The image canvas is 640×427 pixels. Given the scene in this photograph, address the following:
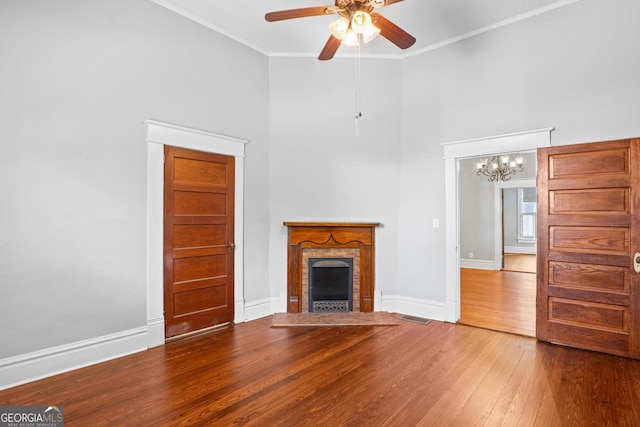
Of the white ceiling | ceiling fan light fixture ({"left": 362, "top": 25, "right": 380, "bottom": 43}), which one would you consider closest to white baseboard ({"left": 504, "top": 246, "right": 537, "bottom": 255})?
the white ceiling

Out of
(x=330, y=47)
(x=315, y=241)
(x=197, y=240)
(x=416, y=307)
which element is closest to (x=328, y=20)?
(x=330, y=47)

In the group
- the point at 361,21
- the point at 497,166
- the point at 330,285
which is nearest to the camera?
the point at 361,21

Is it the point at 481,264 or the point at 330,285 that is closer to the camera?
the point at 330,285

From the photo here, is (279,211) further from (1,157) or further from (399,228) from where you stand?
(1,157)

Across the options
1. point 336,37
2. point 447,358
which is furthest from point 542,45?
point 447,358

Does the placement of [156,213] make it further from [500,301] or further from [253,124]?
[500,301]

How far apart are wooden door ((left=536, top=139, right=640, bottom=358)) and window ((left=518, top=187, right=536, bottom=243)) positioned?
935 centimetres

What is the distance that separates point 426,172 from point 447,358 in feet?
7.69

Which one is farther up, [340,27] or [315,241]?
[340,27]

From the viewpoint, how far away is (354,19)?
2.54 m

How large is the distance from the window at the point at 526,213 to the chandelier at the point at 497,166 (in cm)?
463

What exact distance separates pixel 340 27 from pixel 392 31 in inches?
16.7

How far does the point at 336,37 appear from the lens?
2797mm

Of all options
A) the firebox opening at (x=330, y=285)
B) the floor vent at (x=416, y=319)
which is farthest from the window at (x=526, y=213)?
the firebox opening at (x=330, y=285)
